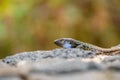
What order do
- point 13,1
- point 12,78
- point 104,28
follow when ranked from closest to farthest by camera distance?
point 12,78, point 13,1, point 104,28

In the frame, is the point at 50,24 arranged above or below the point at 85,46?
above

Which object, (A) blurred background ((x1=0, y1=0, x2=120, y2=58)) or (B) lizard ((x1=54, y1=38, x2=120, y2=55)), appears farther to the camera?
(A) blurred background ((x1=0, y1=0, x2=120, y2=58))

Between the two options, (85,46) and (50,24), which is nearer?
(85,46)

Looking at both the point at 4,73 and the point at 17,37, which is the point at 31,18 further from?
the point at 4,73

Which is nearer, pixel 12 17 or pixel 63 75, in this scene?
pixel 63 75

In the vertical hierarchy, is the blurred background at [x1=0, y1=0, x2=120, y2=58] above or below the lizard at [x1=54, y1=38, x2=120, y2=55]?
above

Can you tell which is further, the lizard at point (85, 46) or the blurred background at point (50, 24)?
the blurred background at point (50, 24)

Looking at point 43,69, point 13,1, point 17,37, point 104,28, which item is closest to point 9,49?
point 17,37

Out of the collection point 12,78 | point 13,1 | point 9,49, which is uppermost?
point 13,1
